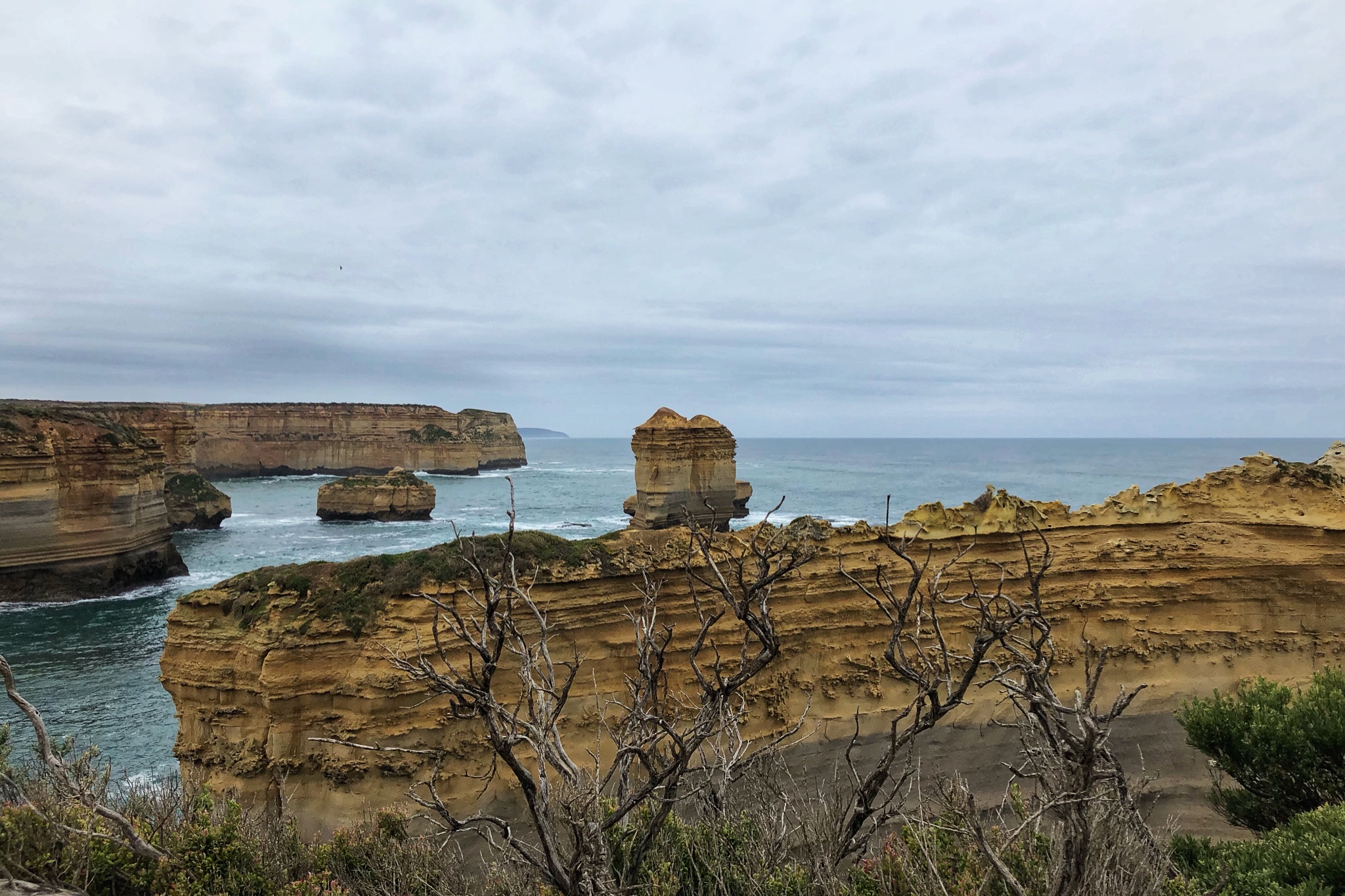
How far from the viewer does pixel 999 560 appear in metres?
14.5

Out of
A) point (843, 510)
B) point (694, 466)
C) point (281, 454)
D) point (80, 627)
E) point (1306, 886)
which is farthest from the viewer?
point (281, 454)

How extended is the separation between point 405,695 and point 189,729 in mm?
3908

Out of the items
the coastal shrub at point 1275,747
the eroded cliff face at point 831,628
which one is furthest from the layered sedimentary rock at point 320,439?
the coastal shrub at point 1275,747

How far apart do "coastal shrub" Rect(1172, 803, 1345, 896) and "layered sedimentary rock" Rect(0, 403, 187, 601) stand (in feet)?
137

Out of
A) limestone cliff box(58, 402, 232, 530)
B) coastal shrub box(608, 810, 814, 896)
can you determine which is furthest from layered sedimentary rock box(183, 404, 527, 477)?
coastal shrub box(608, 810, 814, 896)

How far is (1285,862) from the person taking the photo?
6.36 meters

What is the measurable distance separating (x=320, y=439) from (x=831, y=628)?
10871cm

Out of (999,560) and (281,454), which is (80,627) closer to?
(999,560)

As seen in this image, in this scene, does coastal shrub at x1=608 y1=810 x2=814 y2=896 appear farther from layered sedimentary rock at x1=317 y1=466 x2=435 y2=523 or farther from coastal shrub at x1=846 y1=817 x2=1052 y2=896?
layered sedimentary rock at x1=317 y1=466 x2=435 y2=523

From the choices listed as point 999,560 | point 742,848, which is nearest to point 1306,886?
point 742,848

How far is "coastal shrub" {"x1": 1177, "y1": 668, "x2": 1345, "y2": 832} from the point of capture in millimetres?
8914

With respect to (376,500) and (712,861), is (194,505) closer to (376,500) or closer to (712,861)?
(376,500)

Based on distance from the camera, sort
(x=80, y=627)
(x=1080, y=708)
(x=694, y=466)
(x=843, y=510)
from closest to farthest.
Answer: (x=1080, y=708)
(x=80, y=627)
(x=694, y=466)
(x=843, y=510)

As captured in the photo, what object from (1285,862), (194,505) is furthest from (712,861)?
(194,505)
